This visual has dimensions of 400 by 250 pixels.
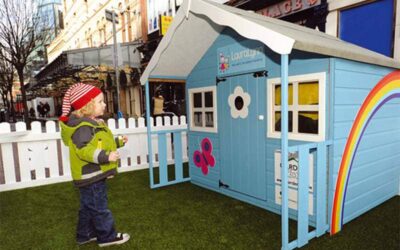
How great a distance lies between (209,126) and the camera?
483 centimetres

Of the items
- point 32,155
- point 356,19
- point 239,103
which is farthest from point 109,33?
point 239,103

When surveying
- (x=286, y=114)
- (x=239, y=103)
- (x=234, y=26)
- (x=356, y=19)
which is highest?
(x=356, y=19)

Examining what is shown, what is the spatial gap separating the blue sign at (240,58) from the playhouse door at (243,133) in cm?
13

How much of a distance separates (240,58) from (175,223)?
2.54 m

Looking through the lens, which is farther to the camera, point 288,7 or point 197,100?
point 288,7

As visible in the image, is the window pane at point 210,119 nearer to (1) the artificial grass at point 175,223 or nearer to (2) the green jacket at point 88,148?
(1) the artificial grass at point 175,223

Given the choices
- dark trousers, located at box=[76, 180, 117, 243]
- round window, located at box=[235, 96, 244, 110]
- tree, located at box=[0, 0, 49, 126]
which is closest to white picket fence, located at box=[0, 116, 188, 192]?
round window, located at box=[235, 96, 244, 110]

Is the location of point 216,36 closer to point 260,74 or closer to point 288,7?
point 260,74

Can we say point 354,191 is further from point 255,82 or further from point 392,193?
point 255,82

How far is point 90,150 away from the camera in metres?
2.57

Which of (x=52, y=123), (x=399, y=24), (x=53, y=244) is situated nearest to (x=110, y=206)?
(x=53, y=244)

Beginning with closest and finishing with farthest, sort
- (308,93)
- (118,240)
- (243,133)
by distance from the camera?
(118,240)
(308,93)
(243,133)

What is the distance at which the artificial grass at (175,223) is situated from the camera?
2.98 m

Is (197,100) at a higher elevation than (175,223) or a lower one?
higher
